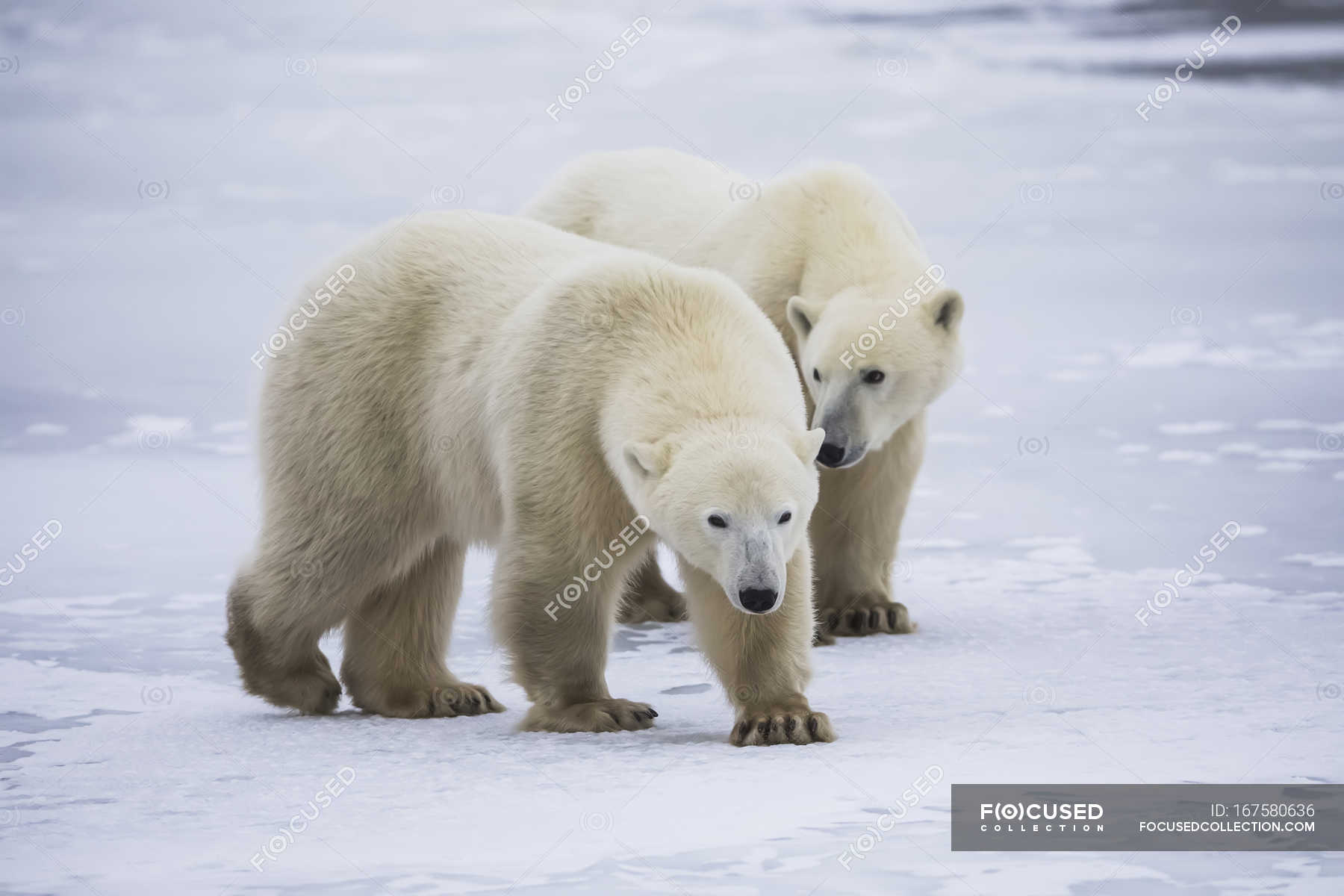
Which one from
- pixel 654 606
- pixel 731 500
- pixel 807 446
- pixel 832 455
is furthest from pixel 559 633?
pixel 654 606

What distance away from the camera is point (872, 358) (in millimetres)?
6523

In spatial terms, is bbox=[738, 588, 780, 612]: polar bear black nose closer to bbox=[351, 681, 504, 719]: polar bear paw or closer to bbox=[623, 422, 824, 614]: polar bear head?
bbox=[623, 422, 824, 614]: polar bear head

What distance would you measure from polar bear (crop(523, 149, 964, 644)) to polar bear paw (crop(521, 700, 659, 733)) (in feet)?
4.91

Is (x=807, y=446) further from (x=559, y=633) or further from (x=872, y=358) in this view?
(x=872, y=358)

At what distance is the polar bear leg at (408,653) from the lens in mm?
5848

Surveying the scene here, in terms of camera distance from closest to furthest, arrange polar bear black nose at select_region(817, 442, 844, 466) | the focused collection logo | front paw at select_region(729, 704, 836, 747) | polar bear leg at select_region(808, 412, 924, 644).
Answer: the focused collection logo
front paw at select_region(729, 704, 836, 747)
polar bear black nose at select_region(817, 442, 844, 466)
polar bear leg at select_region(808, 412, 924, 644)

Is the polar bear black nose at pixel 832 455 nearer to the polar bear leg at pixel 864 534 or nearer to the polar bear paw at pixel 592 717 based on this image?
the polar bear leg at pixel 864 534

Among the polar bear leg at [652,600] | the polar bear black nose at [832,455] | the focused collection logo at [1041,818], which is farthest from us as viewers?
the polar bear leg at [652,600]

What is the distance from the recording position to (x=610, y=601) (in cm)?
519

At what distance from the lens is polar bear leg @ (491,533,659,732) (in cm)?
508

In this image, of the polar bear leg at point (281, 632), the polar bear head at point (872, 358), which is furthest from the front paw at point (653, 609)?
the polar bear leg at point (281, 632)

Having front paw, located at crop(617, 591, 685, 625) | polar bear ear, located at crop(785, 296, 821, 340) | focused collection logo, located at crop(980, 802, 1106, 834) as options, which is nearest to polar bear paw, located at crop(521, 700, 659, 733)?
focused collection logo, located at crop(980, 802, 1106, 834)

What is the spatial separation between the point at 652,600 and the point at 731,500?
3141 millimetres

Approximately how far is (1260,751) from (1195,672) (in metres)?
1.20
